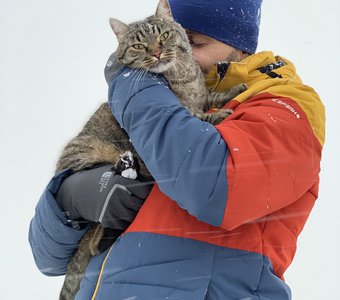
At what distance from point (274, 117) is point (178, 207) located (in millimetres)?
503

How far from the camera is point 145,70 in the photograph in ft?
8.11

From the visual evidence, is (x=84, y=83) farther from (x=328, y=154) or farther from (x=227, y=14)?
(x=227, y=14)

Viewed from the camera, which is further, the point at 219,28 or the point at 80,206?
the point at 219,28

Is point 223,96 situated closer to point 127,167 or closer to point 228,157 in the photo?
point 127,167

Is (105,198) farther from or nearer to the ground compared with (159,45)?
nearer to the ground

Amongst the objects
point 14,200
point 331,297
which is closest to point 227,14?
point 331,297

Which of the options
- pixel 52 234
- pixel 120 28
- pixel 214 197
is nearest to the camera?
pixel 214 197

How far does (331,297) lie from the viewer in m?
6.56

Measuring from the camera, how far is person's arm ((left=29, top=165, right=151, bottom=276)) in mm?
2150

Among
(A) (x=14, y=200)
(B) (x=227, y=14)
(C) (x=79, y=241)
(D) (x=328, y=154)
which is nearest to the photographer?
(C) (x=79, y=241)

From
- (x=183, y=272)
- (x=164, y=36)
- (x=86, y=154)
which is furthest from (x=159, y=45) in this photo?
(x=183, y=272)

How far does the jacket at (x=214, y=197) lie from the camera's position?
1870 mm

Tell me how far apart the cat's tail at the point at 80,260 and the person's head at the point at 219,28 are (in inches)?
40.3

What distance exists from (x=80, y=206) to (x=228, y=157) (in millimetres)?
693
